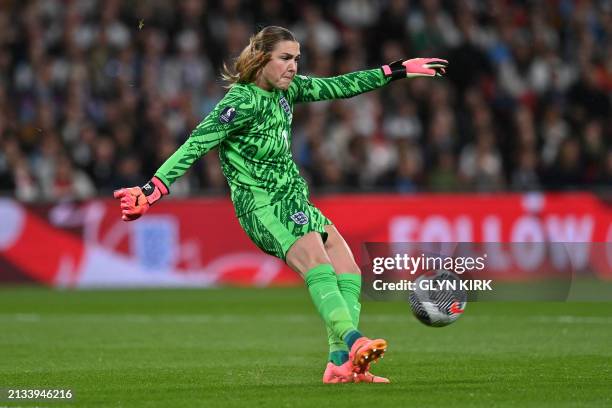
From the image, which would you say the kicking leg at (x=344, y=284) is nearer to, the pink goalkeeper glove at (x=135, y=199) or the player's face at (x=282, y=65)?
the player's face at (x=282, y=65)

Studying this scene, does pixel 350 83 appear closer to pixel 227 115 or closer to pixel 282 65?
pixel 282 65

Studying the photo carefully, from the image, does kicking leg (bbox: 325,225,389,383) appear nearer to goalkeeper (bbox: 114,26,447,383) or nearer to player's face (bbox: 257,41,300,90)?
goalkeeper (bbox: 114,26,447,383)

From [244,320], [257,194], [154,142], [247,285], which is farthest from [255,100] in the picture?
[154,142]

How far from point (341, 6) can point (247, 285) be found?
652cm

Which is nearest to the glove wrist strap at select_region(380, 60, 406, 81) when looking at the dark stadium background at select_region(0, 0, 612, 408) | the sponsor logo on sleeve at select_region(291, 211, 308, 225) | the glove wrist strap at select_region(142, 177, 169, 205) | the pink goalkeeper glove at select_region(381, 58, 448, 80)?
the pink goalkeeper glove at select_region(381, 58, 448, 80)

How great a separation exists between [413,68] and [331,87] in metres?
0.58

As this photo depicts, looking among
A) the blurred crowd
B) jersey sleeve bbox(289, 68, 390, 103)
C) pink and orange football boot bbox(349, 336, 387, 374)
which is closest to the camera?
pink and orange football boot bbox(349, 336, 387, 374)

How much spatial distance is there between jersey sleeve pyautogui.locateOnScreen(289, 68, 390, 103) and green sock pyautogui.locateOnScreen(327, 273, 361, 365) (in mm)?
1219

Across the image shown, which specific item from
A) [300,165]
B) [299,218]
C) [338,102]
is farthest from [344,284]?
[338,102]

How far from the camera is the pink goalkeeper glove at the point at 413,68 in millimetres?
8359

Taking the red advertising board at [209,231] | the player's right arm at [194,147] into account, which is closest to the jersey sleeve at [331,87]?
the player's right arm at [194,147]

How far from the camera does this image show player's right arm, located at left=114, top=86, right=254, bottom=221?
285 inches

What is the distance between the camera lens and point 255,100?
789 cm

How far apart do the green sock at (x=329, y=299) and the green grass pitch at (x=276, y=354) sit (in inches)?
15.6
